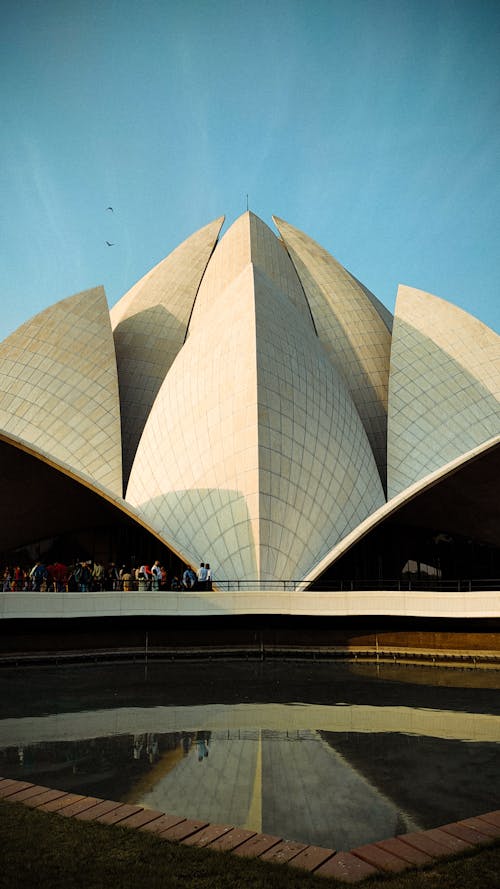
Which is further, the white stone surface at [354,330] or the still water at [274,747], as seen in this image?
the white stone surface at [354,330]

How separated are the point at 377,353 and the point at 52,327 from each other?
45.8 ft

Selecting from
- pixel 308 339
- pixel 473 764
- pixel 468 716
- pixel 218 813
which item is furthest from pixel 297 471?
pixel 218 813

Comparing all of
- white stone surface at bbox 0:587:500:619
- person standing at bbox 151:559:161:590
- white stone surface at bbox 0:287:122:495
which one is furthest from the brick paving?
white stone surface at bbox 0:287:122:495

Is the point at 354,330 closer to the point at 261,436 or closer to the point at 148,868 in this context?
the point at 261,436

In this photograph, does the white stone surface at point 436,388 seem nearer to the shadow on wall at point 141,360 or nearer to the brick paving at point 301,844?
the shadow on wall at point 141,360

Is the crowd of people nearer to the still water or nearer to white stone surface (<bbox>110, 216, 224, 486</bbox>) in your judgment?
the still water

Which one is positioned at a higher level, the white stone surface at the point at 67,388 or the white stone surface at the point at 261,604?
the white stone surface at the point at 67,388

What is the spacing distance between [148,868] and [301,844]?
86 centimetres

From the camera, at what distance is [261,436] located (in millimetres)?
18953

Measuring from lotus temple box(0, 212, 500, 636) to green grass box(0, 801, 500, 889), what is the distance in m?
9.90

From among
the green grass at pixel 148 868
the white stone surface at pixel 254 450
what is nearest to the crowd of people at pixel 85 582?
the white stone surface at pixel 254 450

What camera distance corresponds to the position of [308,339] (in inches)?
930

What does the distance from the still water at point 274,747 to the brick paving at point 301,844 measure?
0.99ft

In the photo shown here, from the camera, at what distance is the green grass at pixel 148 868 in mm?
3141
